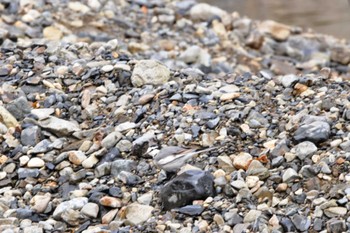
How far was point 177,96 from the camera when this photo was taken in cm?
393

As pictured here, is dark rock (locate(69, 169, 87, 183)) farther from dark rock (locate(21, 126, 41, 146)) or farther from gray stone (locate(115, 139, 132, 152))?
dark rock (locate(21, 126, 41, 146))

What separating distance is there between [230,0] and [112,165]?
8145 millimetres

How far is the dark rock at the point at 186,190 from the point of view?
3109 mm

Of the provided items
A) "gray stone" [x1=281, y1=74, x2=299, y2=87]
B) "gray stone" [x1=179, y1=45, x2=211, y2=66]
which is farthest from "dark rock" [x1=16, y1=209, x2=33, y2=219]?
"gray stone" [x1=179, y1=45, x2=211, y2=66]

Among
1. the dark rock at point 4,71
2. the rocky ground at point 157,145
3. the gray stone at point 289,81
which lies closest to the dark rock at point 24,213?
the rocky ground at point 157,145

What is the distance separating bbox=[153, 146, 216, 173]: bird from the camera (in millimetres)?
3344

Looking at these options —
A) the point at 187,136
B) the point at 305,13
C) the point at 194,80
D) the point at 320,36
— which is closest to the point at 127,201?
the point at 187,136

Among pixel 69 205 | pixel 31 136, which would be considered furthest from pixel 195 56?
pixel 69 205

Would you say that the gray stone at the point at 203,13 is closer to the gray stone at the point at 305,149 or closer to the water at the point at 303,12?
the water at the point at 303,12

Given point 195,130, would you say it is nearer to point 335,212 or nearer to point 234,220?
point 234,220

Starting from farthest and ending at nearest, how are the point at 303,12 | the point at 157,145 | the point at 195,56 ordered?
the point at 303,12 → the point at 195,56 → the point at 157,145

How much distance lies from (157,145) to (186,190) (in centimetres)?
48

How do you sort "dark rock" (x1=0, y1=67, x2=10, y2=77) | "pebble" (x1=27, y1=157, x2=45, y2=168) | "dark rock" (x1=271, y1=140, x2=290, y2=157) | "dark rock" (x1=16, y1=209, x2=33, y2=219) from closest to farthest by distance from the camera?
"dark rock" (x1=16, y1=209, x2=33, y2=219) → "dark rock" (x1=271, y1=140, x2=290, y2=157) → "pebble" (x1=27, y1=157, x2=45, y2=168) → "dark rock" (x1=0, y1=67, x2=10, y2=77)

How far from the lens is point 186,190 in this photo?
3.11m
